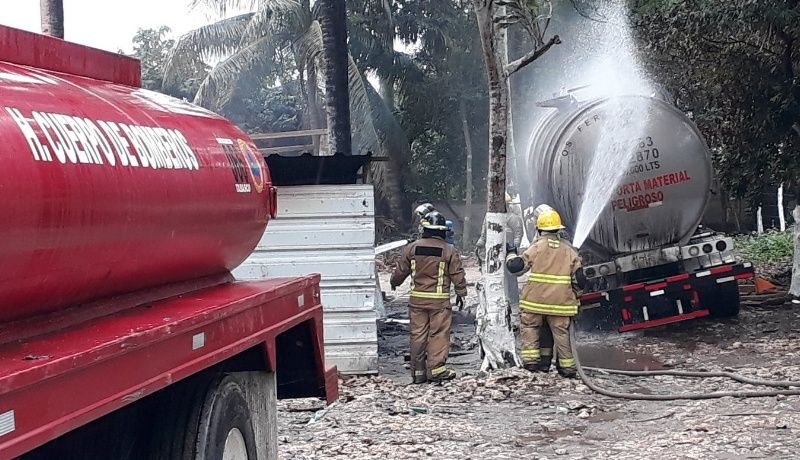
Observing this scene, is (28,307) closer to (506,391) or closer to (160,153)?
(160,153)

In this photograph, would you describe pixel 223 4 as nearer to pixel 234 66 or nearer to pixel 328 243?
pixel 234 66

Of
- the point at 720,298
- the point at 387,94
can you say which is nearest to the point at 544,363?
the point at 720,298

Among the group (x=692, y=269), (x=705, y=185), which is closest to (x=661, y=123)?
(x=705, y=185)

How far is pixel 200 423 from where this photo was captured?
160 inches

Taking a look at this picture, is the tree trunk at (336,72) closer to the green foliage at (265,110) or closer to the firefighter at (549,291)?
the firefighter at (549,291)

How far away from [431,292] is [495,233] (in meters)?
0.95

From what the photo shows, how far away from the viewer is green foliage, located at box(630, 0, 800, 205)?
1188 centimetres

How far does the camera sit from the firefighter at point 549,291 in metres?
9.55

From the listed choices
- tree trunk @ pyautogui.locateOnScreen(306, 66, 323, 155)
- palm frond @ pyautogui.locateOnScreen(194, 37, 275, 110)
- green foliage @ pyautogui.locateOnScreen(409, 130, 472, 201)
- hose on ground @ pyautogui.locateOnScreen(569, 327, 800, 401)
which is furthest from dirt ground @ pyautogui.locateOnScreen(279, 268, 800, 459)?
green foliage @ pyautogui.locateOnScreen(409, 130, 472, 201)

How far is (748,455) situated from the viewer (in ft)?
21.4

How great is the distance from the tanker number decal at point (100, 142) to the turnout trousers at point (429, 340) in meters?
5.67

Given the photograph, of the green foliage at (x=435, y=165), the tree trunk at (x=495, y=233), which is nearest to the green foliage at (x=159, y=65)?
the green foliage at (x=435, y=165)

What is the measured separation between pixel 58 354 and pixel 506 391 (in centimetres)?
657

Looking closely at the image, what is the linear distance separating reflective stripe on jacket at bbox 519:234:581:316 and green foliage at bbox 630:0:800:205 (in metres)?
3.91
